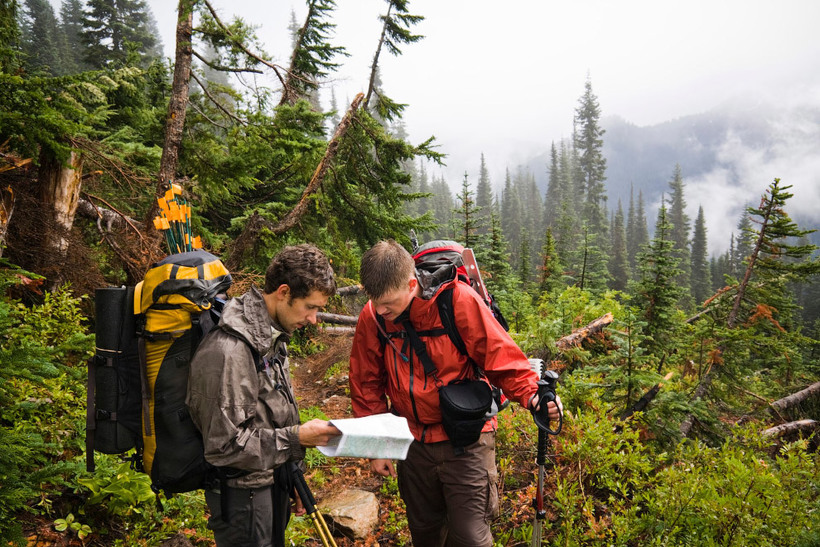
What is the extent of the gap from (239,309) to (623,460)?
4614mm

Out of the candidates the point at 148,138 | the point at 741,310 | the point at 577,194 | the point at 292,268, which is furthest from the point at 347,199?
the point at 577,194

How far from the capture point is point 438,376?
291cm

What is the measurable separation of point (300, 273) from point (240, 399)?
2.60ft

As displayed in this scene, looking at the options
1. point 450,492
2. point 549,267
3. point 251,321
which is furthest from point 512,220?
point 251,321

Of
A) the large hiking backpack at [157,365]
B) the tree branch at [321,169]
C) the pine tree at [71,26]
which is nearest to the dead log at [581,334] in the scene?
the tree branch at [321,169]

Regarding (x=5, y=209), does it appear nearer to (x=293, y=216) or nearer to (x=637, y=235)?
(x=293, y=216)

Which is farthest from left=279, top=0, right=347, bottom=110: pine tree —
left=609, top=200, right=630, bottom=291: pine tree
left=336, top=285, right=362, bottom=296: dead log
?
left=609, top=200, right=630, bottom=291: pine tree

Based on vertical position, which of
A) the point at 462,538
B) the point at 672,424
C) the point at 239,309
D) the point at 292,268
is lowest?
the point at 672,424

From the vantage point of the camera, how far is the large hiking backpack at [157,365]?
2.18 meters

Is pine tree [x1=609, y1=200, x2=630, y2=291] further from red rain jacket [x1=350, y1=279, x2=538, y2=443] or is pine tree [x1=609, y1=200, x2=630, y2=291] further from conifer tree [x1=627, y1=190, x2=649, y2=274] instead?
red rain jacket [x1=350, y1=279, x2=538, y2=443]

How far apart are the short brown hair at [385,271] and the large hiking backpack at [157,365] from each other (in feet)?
3.23

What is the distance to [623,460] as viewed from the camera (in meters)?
4.52

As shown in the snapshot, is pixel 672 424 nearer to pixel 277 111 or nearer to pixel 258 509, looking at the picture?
pixel 258 509

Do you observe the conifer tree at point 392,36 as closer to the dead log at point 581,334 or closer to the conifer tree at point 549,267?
the dead log at point 581,334
